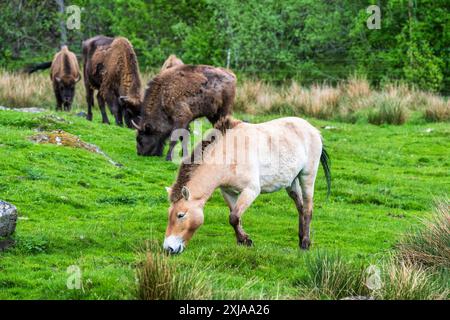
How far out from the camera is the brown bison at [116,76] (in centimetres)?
1913

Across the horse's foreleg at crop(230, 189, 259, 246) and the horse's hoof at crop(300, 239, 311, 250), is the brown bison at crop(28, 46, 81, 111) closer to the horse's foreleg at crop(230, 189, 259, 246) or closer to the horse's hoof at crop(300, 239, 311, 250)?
A: the horse's hoof at crop(300, 239, 311, 250)

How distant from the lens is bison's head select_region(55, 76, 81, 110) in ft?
74.7

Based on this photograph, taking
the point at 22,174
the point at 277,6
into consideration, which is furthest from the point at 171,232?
the point at 277,6

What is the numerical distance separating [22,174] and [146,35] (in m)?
26.4

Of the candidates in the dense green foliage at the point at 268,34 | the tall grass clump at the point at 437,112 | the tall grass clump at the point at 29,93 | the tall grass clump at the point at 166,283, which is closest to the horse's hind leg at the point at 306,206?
the tall grass clump at the point at 166,283

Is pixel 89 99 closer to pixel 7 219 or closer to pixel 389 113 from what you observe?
pixel 389 113

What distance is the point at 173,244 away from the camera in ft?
29.9

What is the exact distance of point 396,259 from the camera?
30.6 feet

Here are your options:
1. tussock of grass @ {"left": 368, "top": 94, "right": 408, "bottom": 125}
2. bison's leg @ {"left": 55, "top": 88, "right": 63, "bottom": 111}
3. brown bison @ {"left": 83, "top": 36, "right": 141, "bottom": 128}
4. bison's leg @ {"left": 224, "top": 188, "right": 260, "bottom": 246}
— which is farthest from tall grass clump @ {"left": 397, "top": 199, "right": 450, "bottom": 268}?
bison's leg @ {"left": 55, "top": 88, "right": 63, "bottom": 111}

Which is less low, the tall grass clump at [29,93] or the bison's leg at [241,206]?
the bison's leg at [241,206]

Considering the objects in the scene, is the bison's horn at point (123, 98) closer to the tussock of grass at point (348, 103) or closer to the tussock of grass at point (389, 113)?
the tussock of grass at point (348, 103)

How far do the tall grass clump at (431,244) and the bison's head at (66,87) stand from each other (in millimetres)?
14504

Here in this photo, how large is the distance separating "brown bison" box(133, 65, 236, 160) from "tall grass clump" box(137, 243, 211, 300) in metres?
8.62

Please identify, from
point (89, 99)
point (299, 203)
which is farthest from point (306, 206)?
point (89, 99)
